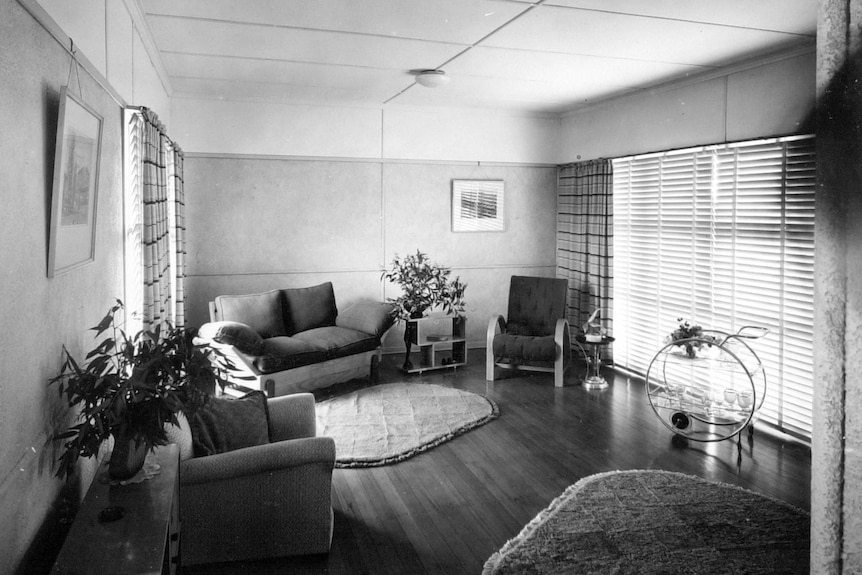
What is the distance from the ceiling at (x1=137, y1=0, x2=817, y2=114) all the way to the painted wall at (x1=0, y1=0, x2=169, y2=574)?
1719mm

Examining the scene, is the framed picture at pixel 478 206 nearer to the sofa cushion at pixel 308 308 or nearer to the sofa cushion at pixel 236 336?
the sofa cushion at pixel 308 308

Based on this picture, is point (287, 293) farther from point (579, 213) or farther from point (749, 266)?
point (749, 266)

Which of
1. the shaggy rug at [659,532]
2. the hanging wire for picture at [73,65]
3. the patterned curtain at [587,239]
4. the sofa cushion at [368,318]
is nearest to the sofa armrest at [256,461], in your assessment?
the shaggy rug at [659,532]

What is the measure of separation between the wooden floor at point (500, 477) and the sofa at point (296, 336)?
4.59 ft

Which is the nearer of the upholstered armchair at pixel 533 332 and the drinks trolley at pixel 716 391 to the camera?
the drinks trolley at pixel 716 391

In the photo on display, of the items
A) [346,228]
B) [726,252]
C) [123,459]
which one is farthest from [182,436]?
[346,228]

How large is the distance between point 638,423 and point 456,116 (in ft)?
13.1

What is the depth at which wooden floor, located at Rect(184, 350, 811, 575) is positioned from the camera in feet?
9.75

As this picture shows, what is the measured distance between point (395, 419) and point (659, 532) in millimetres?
2253

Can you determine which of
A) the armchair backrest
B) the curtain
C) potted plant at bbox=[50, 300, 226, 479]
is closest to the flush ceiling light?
the armchair backrest

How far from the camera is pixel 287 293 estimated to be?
20.3 feet

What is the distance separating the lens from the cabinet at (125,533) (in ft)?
5.32

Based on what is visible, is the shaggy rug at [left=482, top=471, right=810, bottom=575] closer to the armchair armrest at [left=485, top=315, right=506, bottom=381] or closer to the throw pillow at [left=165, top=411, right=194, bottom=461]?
the throw pillow at [left=165, top=411, right=194, bottom=461]

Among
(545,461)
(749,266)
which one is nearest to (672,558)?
(545,461)
